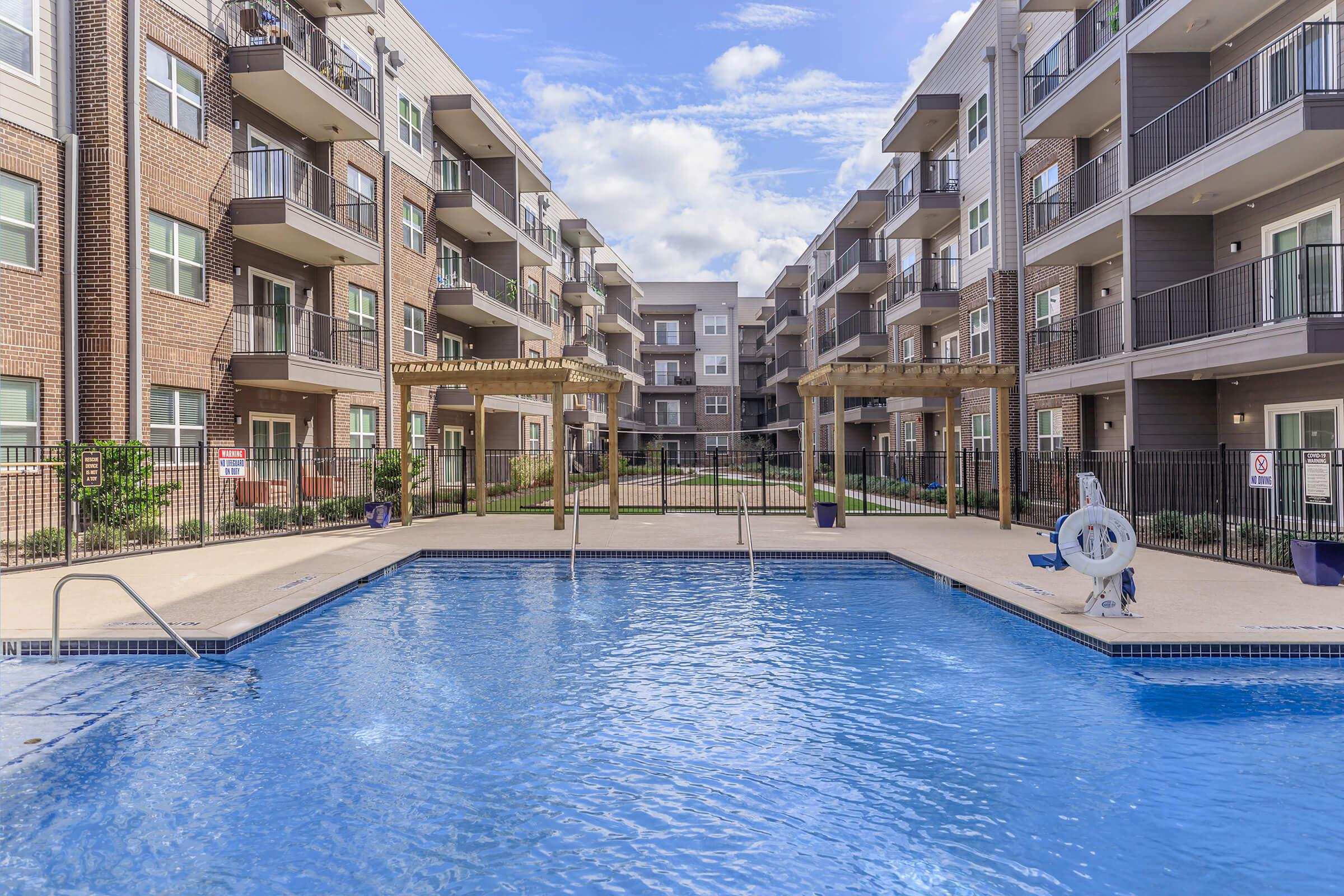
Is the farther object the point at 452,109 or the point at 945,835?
the point at 452,109

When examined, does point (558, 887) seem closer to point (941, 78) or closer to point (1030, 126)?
point (1030, 126)

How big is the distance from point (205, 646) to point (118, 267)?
34.5 feet

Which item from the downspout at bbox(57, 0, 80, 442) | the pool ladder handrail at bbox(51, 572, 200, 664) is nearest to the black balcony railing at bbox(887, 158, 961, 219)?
the downspout at bbox(57, 0, 80, 442)

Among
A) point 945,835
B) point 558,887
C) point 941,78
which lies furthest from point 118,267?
point 941,78

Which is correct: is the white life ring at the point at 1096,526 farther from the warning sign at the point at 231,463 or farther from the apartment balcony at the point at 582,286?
the apartment balcony at the point at 582,286

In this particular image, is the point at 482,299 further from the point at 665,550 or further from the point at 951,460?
the point at 665,550

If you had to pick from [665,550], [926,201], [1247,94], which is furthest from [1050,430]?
[665,550]

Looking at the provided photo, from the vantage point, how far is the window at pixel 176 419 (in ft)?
52.1

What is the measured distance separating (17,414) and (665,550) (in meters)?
11.0

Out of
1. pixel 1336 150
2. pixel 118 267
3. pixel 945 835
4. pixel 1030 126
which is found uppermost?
pixel 1030 126

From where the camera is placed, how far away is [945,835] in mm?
4438

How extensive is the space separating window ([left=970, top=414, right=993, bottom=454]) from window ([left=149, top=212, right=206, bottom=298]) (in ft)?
74.6

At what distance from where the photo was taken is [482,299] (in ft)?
94.6

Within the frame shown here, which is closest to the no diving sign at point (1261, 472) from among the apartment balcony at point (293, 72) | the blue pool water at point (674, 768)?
the blue pool water at point (674, 768)
